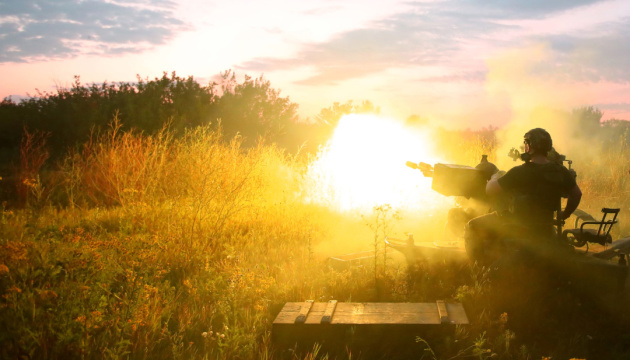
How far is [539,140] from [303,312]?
2.84m

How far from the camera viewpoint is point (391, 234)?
8680 mm

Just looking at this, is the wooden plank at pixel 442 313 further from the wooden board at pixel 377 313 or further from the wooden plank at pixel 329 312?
the wooden plank at pixel 329 312

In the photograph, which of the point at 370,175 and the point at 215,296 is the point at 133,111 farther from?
the point at 215,296

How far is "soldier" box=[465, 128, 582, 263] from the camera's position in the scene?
502 cm

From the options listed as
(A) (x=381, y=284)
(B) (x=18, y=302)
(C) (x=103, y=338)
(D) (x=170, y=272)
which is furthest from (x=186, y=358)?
(A) (x=381, y=284)

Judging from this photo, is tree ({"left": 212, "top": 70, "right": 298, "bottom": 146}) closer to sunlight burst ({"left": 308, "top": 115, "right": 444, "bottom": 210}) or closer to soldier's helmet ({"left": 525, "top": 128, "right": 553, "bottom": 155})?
sunlight burst ({"left": 308, "top": 115, "right": 444, "bottom": 210})

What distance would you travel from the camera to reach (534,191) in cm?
506

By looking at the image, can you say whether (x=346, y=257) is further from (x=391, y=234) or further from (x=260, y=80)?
(x=260, y=80)

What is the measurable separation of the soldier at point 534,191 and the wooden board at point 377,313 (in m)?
1.17

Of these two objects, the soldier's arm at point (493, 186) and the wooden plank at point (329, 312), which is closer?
the wooden plank at point (329, 312)

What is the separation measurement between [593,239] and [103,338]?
4751 millimetres

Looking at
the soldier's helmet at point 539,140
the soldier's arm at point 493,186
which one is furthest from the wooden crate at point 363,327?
the soldier's helmet at point 539,140

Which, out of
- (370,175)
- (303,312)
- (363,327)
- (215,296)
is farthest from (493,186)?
(370,175)

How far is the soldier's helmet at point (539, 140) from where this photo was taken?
5.02 metres
